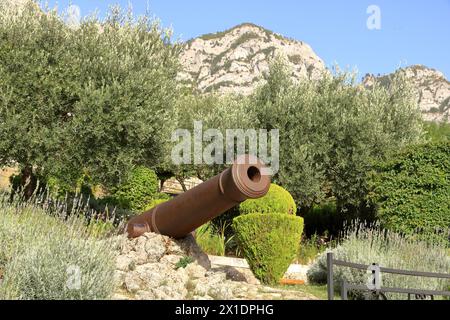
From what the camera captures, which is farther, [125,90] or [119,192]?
[119,192]

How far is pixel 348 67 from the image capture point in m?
23.2

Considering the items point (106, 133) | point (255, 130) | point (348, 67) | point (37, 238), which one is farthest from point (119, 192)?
point (37, 238)

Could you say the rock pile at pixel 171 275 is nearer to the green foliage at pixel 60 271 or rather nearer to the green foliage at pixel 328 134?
the green foliage at pixel 60 271

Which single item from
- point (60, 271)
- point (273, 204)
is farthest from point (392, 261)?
point (60, 271)

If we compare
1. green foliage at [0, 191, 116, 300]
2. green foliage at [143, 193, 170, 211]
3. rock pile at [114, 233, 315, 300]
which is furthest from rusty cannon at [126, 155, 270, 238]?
green foliage at [143, 193, 170, 211]

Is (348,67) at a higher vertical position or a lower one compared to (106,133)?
higher

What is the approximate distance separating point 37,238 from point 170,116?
9.95 m

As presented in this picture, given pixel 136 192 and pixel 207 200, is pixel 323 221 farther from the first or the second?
pixel 207 200

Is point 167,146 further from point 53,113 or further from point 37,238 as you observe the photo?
point 37,238

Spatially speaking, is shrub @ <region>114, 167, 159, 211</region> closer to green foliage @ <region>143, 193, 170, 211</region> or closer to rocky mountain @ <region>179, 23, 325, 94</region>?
green foliage @ <region>143, 193, 170, 211</region>

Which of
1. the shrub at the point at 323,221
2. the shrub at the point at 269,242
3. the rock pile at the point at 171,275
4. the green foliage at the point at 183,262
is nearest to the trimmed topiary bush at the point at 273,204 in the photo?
the shrub at the point at 269,242

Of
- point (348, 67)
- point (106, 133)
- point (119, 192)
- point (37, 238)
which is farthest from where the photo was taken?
point (119, 192)

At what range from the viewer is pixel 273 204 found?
1591 cm

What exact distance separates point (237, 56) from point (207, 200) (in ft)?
384
